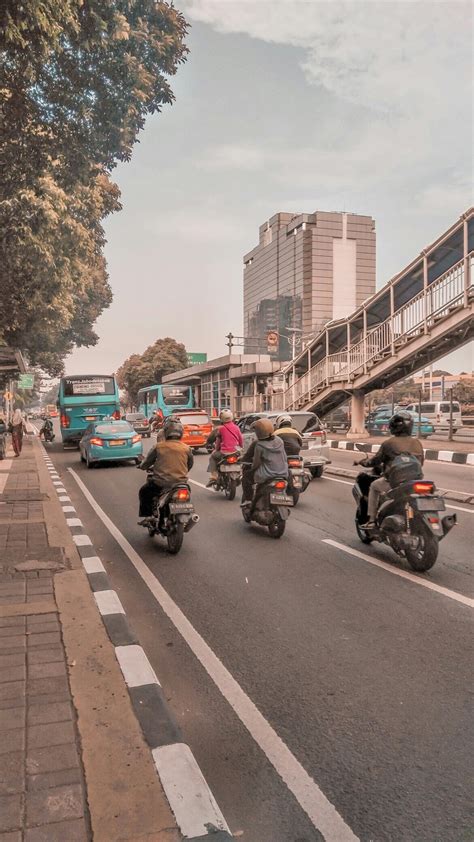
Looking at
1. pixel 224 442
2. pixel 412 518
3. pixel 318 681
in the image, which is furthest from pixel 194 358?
pixel 318 681

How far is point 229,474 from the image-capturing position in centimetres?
1143

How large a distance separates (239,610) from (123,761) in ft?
7.96

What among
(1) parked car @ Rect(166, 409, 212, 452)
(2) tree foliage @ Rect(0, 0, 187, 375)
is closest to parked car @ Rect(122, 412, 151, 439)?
(1) parked car @ Rect(166, 409, 212, 452)

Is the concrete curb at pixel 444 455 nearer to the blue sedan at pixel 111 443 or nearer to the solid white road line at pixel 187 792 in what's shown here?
the blue sedan at pixel 111 443

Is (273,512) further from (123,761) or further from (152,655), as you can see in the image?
(123,761)

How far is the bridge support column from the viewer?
25.2 meters

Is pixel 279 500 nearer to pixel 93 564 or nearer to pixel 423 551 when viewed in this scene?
pixel 423 551

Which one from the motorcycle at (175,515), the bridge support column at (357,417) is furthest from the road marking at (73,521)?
the bridge support column at (357,417)

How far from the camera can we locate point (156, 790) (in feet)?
8.48

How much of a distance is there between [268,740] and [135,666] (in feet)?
3.59

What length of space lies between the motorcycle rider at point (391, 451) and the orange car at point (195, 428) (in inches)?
565

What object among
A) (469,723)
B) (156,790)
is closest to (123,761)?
(156,790)

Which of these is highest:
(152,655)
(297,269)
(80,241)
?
(297,269)

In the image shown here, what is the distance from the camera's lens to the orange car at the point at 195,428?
21.3 m
